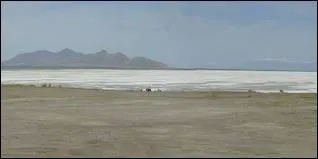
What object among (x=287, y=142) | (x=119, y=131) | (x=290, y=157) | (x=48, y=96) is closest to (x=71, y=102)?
(x=48, y=96)

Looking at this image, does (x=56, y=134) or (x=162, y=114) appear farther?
(x=162, y=114)

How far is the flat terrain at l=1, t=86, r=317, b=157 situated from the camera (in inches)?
302

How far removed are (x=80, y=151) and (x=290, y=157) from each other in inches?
116

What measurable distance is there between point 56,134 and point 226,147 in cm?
314

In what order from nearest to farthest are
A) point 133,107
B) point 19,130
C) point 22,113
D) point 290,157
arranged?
point 290,157
point 19,130
point 22,113
point 133,107

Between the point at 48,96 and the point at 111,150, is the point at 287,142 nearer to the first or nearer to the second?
the point at 111,150

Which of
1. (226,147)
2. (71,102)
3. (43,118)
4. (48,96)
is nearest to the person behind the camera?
(226,147)

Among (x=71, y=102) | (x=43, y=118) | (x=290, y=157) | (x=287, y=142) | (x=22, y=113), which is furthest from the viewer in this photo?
(x=71, y=102)

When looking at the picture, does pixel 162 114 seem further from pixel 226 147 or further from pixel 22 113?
pixel 226 147

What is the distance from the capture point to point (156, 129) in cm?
1038

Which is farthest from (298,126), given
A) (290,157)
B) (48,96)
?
(48,96)

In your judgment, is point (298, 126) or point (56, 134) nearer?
point (56, 134)

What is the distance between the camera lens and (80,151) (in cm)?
751

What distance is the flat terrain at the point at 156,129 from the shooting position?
767 centimetres
